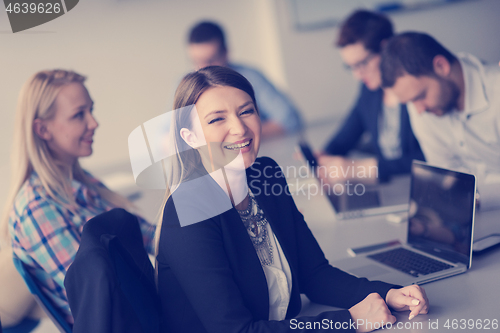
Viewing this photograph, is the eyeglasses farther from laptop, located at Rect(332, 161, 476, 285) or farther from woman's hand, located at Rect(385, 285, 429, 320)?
woman's hand, located at Rect(385, 285, 429, 320)

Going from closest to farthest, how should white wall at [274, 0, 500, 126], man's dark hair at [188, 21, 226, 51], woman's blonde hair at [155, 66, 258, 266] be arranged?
woman's blonde hair at [155, 66, 258, 266], man's dark hair at [188, 21, 226, 51], white wall at [274, 0, 500, 126]

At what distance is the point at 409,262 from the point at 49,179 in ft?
3.32

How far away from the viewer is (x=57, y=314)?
42.9 inches

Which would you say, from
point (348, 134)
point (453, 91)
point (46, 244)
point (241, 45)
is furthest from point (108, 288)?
point (241, 45)

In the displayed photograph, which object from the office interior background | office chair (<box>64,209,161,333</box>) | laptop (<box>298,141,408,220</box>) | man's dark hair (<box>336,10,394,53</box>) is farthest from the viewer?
the office interior background

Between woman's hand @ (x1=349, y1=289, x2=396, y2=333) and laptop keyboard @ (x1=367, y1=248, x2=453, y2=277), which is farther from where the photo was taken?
laptop keyboard @ (x1=367, y1=248, x2=453, y2=277)

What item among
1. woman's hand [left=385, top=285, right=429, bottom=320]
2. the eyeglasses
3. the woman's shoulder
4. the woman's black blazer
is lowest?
woman's hand [left=385, top=285, right=429, bottom=320]

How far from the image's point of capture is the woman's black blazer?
0.84m

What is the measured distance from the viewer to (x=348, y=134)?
2.59 meters

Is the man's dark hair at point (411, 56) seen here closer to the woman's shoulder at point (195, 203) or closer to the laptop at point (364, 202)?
the laptop at point (364, 202)

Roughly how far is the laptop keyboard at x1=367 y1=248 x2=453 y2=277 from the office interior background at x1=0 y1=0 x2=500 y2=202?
165 cm

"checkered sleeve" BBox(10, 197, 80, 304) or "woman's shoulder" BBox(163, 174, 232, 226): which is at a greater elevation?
"woman's shoulder" BBox(163, 174, 232, 226)

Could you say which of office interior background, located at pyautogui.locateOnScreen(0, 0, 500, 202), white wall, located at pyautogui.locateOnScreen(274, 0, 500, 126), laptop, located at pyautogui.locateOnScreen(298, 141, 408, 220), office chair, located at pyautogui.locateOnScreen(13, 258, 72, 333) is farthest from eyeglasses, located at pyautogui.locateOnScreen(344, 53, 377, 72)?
white wall, located at pyautogui.locateOnScreen(274, 0, 500, 126)

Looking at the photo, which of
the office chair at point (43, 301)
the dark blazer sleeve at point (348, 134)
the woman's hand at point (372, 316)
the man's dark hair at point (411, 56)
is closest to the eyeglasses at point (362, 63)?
the dark blazer sleeve at point (348, 134)
